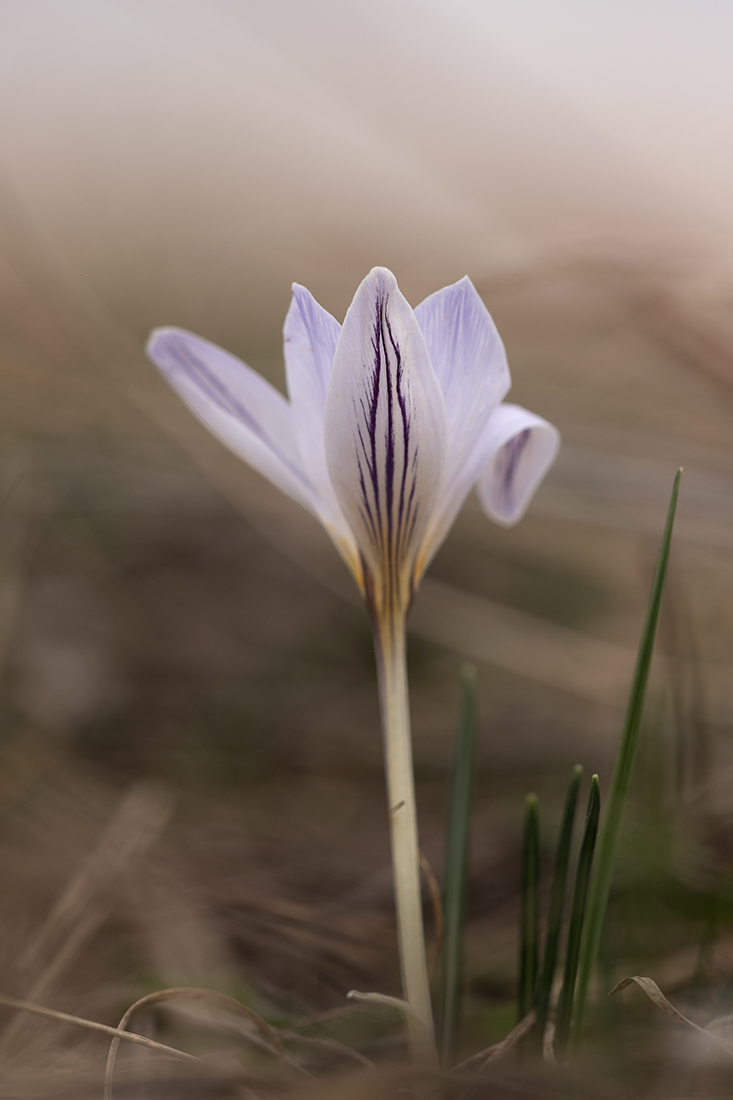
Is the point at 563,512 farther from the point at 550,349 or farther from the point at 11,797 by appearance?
the point at 11,797

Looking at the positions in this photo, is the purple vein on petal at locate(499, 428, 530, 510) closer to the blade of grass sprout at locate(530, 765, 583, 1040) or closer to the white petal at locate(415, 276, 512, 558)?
the white petal at locate(415, 276, 512, 558)

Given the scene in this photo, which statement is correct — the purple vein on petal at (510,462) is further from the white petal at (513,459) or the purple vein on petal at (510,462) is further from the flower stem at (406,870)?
the flower stem at (406,870)

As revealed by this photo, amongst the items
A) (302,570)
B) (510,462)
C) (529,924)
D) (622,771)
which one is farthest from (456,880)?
(302,570)

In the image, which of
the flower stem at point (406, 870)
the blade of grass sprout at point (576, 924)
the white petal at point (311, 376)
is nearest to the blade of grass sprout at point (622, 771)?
the blade of grass sprout at point (576, 924)

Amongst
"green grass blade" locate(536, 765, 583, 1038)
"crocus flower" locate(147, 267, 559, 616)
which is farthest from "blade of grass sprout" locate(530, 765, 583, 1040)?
"crocus flower" locate(147, 267, 559, 616)

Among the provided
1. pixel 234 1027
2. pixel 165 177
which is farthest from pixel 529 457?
pixel 165 177

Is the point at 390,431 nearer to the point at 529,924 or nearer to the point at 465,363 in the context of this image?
the point at 465,363

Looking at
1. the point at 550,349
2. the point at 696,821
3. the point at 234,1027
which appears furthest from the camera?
the point at 550,349
